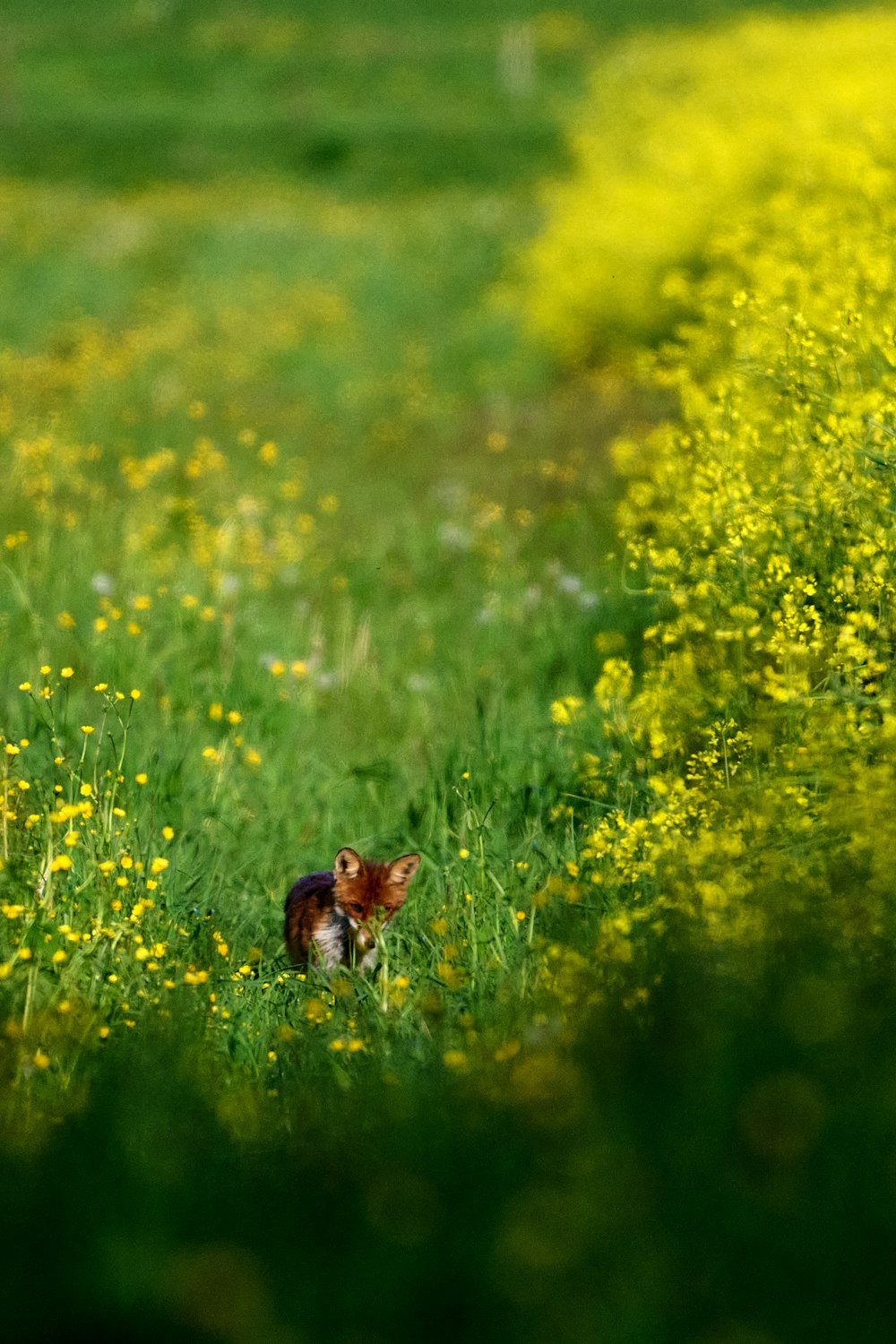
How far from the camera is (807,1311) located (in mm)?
2020

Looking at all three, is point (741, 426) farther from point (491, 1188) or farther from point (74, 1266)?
point (74, 1266)

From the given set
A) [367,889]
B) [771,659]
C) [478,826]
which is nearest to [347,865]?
[367,889]

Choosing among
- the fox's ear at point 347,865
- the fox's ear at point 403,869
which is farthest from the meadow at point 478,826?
the fox's ear at point 347,865

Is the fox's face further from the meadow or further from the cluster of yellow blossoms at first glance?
the cluster of yellow blossoms

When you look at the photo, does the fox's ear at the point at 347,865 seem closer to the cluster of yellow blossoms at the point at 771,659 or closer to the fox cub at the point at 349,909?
the fox cub at the point at 349,909

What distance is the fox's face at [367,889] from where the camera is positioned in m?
4.44

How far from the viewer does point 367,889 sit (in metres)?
4.52

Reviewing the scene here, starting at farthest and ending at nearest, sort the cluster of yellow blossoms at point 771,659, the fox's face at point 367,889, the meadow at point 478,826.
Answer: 1. the fox's face at point 367,889
2. the cluster of yellow blossoms at point 771,659
3. the meadow at point 478,826

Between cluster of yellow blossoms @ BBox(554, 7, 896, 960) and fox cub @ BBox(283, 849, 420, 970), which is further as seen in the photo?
fox cub @ BBox(283, 849, 420, 970)

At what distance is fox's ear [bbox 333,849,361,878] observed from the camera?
445 centimetres

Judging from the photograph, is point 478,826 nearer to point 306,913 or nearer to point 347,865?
point 347,865

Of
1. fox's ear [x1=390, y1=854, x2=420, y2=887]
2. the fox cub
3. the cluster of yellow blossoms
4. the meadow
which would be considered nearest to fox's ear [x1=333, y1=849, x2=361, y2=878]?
the fox cub

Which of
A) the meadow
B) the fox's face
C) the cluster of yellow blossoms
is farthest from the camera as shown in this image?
the fox's face

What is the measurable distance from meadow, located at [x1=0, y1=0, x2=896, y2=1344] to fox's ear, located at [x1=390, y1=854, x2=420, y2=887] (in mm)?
130
